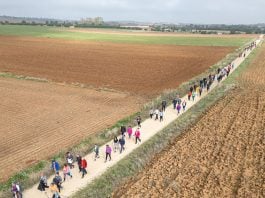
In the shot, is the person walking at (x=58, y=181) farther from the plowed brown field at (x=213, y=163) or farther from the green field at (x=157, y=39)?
the green field at (x=157, y=39)

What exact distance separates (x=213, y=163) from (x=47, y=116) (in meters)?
14.5

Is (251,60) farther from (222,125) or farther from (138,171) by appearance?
(138,171)

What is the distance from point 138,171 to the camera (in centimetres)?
1806

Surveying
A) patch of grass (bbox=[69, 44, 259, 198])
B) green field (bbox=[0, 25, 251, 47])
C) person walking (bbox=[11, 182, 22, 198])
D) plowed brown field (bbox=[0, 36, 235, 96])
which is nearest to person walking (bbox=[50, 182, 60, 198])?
patch of grass (bbox=[69, 44, 259, 198])

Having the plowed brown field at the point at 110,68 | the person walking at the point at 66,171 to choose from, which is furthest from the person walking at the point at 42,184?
the plowed brown field at the point at 110,68

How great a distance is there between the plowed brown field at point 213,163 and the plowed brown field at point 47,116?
6.36 meters

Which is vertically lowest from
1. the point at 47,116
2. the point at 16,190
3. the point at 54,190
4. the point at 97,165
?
the point at 47,116

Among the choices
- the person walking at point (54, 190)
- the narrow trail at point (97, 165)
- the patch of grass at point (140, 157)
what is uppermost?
the person walking at point (54, 190)

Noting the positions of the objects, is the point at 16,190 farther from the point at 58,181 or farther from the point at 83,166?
the point at 83,166

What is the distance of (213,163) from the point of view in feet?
59.9

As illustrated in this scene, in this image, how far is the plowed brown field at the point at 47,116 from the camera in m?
21.2

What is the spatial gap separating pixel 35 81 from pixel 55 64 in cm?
1383

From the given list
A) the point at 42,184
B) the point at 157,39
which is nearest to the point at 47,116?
the point at 42,184

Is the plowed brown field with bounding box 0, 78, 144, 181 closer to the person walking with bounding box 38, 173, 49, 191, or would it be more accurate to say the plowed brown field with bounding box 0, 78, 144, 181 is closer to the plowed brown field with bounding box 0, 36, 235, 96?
the person walking with bounding box 38, 173, 49, 191
